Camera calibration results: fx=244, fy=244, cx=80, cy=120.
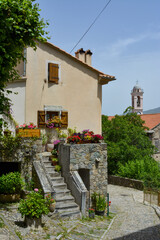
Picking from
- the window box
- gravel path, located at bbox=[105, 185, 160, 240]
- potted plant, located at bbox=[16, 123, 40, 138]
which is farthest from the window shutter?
gravel path, located at bbox=[105, 185, 160, 240]

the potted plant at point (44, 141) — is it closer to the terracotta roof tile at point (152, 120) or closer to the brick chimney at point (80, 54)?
the brick chimney at point (80, 54)

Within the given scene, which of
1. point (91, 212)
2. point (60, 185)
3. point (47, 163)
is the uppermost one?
point (47, 163)

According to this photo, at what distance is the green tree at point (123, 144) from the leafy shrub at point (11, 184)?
1360 cm

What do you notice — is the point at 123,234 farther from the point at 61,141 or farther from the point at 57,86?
the point at 57,86

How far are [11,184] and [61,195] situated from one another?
2.34 metres

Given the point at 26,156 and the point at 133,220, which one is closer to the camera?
the point at 133,220

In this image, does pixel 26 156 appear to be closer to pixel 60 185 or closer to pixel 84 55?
pixel 60 185

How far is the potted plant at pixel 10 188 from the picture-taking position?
34.6 feet

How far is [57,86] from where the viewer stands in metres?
15.6

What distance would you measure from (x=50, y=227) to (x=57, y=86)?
29.5 feet

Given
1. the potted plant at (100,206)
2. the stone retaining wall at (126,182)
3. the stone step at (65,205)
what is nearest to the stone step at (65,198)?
the stone step at (65,205)

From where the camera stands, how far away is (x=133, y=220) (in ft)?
36.3

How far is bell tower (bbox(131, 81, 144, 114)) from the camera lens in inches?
1880

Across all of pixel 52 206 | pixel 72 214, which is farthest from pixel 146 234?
pixel 52 206
